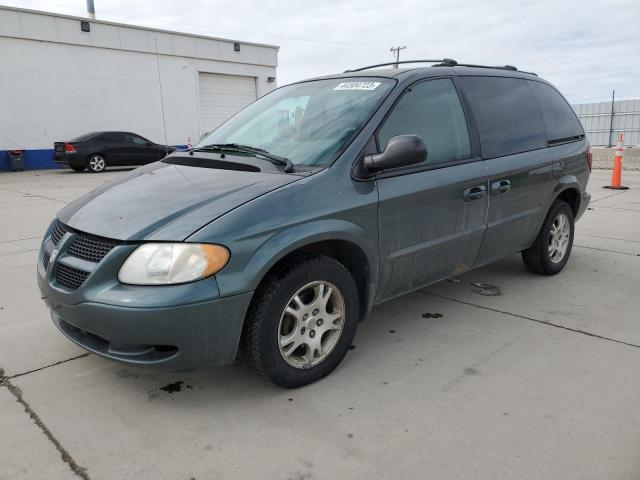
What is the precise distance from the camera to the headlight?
2.35 m

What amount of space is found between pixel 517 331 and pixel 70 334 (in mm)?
2731

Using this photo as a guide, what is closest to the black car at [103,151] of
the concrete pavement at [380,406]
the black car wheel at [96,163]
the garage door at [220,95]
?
the black car wheel at [96,163]

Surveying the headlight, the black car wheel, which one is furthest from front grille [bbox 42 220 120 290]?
the black car wheel

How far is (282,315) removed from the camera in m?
2.61

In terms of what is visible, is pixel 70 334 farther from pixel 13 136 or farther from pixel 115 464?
pixel 13 136

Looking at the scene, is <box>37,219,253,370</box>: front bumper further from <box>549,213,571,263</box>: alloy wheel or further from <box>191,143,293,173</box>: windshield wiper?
<box>549,213,571,263</box>: alloy wheel

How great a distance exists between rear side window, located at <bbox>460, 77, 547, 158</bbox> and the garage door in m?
20.2

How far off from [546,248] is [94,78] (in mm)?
19946

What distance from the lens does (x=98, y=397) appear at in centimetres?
273

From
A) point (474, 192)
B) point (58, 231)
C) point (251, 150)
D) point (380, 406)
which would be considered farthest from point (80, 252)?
point (474, 192)

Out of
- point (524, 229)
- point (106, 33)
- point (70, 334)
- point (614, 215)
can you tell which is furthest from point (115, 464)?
point (106, 33)

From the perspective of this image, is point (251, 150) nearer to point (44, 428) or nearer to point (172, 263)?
point (172, 263)

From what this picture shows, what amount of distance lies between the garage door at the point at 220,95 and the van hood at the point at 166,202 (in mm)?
20863

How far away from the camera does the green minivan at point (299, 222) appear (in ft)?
7.84
